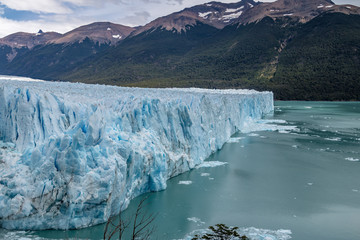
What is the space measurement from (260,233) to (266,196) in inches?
113

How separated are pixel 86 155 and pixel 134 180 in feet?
6.62

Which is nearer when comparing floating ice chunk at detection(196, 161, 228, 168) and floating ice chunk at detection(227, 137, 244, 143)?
floating ice chunk at detection(196, 161, 228, 168)

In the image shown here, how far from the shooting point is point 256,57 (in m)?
71.1

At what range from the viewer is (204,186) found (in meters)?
10.9

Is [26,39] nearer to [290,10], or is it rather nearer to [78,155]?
[290,10]

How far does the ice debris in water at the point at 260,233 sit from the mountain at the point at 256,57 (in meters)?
50.8

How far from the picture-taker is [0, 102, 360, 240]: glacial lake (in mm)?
7914

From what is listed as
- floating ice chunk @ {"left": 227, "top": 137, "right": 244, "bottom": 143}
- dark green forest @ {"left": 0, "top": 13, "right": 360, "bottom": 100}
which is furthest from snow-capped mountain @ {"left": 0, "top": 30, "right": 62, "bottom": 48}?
floating ice chunk @ {"left": 227, "top": 137, "right": 244, "bottom": 143}

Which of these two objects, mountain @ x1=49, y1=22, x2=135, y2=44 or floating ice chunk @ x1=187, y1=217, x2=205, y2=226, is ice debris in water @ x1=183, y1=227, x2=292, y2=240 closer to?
floating ice chunk @ x1=187, y1=217, x2=205, y2=226

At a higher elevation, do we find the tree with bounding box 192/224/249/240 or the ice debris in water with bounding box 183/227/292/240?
the tree with bounding box 192/224/249/240

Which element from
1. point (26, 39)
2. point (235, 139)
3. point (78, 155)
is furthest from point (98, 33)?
point (78, 155)

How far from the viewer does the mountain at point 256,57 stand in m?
57.9

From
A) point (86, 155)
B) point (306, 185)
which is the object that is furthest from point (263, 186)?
point (86, 155)

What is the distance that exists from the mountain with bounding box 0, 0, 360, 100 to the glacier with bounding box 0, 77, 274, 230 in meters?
47.1
